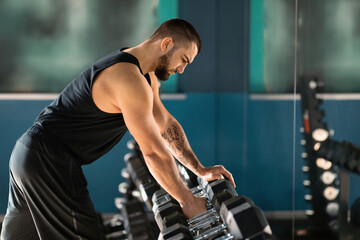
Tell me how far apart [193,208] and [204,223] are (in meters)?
0.07

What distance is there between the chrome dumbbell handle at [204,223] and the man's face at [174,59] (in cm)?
65

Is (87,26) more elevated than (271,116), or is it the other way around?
(87,26)

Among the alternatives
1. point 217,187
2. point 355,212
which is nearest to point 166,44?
point 217,187

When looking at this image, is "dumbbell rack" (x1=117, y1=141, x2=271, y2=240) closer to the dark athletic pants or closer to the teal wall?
the dark athletic pants

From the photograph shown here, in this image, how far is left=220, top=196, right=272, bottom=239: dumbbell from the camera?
3.34ft

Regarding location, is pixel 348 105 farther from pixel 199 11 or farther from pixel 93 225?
pixel 199 11

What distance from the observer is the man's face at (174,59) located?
1.78m

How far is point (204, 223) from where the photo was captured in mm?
1348

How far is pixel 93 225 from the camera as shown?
5.58ft

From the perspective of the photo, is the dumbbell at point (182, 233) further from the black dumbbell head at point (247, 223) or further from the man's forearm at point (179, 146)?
the man's forearm at point (179, 146)

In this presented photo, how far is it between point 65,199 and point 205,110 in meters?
2.37

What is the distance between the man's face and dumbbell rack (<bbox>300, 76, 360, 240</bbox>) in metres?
0.46

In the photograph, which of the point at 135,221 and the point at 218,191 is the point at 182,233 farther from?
the point at 135,221

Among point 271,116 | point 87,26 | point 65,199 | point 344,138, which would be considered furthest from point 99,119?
point 87,26
